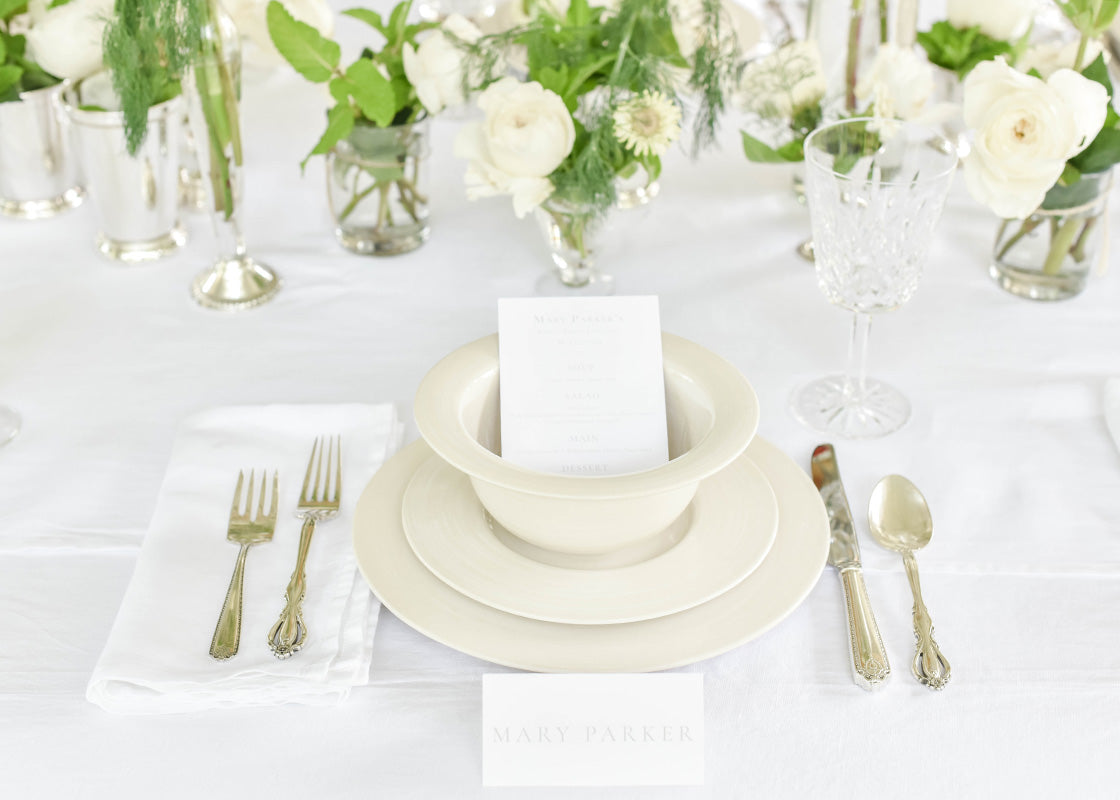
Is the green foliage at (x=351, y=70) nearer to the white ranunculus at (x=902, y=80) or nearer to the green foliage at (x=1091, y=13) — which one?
the white ranunculus at (x=902, y=80)

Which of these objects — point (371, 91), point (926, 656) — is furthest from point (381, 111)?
point (926, 656)

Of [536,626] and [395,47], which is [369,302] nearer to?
[395,47]

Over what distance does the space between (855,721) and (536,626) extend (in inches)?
8.3

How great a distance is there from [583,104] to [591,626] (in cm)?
57

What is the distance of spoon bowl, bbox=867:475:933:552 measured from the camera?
876 millimetres

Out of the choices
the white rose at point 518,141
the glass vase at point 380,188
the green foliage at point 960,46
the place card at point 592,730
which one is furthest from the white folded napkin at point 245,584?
the green foliage at point 960,46

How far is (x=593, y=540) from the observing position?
74 centimetres

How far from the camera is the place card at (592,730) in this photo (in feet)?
2.21

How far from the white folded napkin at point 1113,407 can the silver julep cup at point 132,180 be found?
99cm

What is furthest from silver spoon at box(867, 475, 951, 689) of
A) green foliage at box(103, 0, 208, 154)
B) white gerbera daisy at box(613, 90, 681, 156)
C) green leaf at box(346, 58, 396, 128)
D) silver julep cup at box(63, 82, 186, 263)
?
silver julep cup at box(63, 82, 186, 263)

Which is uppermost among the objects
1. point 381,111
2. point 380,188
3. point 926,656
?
point 381,111

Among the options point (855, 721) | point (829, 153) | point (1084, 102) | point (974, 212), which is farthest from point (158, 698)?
point (974, 212)

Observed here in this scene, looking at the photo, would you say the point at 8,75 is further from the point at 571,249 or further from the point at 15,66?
the point at 571,249

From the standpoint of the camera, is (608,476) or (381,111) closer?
(608,476)
